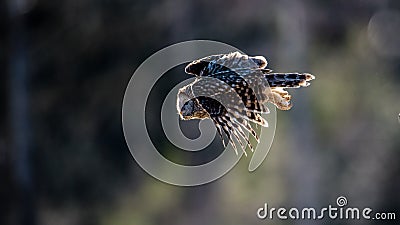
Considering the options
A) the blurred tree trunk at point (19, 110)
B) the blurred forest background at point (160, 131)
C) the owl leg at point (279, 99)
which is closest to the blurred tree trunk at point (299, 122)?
the blurred forest background at point (160, 131)

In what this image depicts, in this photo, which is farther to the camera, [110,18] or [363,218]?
[110,18]

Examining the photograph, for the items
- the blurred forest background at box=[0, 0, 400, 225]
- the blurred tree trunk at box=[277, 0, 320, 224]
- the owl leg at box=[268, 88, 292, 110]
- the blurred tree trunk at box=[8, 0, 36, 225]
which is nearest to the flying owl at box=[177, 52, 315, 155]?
the owl leg at box=[268, 88, 292, 110]

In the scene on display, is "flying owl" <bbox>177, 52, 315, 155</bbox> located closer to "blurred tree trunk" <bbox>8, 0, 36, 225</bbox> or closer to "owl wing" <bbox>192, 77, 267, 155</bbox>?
"owl wing" <bbox>192, 77, 267, 155</bbox>

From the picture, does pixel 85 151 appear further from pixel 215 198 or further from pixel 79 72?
pixel 215 198

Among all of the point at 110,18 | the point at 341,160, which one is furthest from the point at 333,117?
the point at 110,18

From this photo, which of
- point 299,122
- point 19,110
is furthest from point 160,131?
point 19,110

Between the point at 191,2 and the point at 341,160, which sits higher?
the point at 191,2
